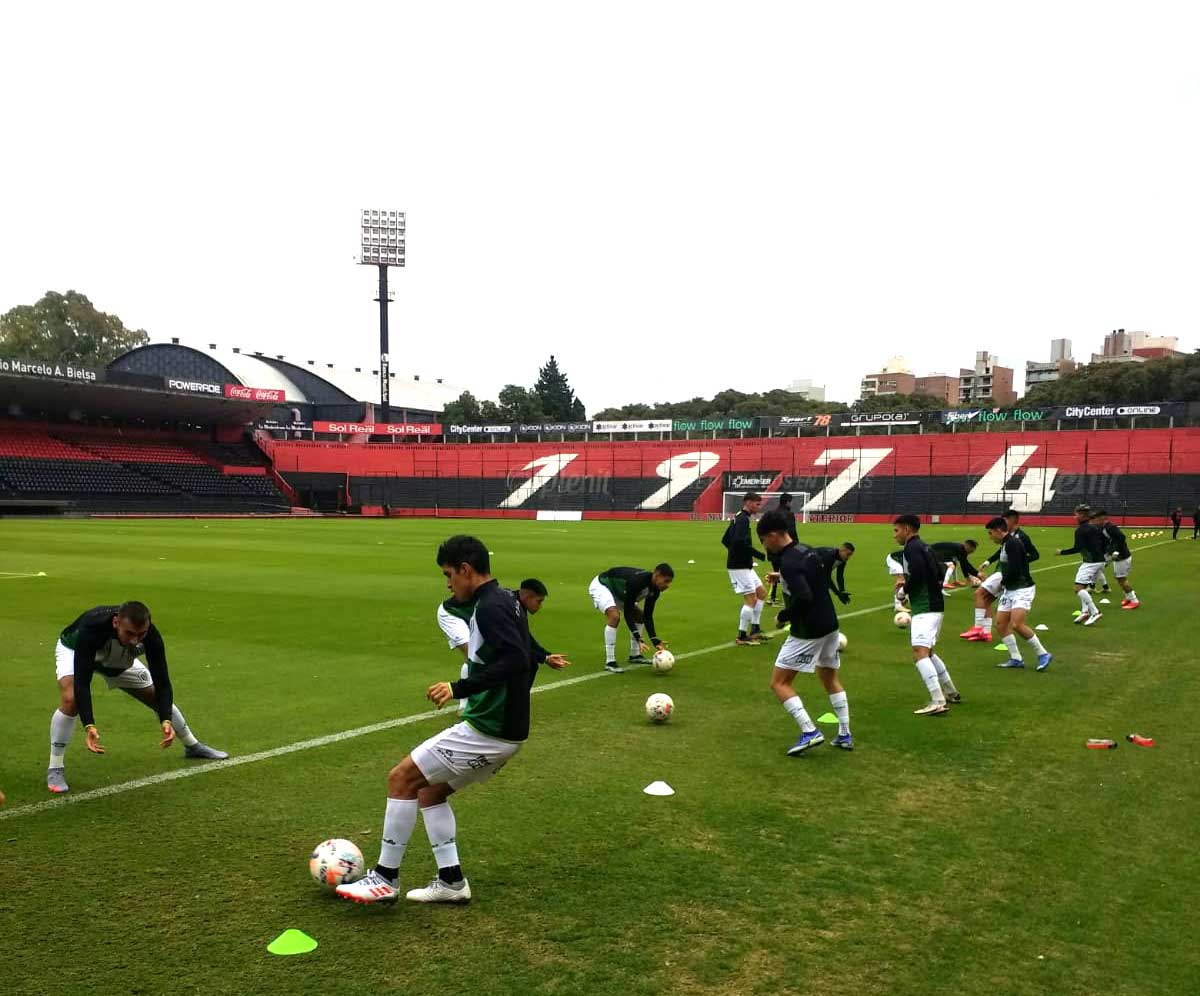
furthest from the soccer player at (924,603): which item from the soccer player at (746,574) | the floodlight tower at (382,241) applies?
the floodlight tower at (382,241)

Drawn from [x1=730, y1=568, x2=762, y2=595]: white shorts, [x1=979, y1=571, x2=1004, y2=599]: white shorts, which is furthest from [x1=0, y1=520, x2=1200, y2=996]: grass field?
[x1=979, y1=571, x2=1004, y2=599]: white shorts

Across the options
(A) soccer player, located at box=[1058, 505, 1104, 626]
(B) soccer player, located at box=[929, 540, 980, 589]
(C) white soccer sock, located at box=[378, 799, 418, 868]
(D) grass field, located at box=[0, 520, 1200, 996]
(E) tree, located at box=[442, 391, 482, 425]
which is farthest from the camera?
(E) tree, located at box=[442, 391, 482, 425]

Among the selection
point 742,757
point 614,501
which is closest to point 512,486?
point 614,501

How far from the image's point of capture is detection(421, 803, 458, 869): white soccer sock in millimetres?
5430

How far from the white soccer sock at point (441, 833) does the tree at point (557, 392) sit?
12291 centimetres

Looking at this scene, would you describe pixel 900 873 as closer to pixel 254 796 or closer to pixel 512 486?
pixel 254 796

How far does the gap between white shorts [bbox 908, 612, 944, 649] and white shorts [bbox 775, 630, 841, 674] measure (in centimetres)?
189

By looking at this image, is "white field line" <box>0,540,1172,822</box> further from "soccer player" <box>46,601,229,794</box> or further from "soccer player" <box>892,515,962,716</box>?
"soccer player" <box>892,515,962,716</box>

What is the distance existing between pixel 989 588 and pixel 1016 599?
1365mm

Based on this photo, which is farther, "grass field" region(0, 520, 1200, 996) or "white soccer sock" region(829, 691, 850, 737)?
"white soccer sock" region(829, 691, 850, 737)

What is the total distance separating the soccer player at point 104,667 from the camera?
6.87 metres

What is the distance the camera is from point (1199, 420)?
58531 mm

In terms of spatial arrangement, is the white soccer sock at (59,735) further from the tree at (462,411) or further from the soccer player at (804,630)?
A: the tree at (462,411)

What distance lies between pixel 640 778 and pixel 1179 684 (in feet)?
27.1
